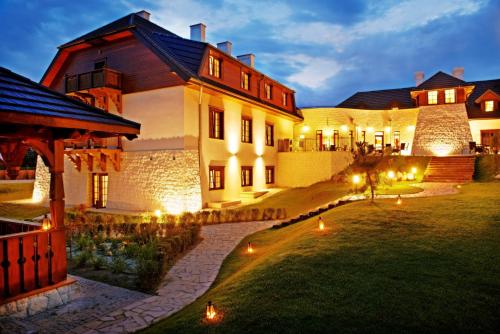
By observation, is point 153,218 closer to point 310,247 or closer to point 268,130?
point 310,247

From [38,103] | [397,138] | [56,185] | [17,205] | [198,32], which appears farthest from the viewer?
[397,138]

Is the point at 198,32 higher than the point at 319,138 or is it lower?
higher

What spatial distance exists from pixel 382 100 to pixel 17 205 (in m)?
31.4

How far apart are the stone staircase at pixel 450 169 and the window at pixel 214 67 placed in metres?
14.3

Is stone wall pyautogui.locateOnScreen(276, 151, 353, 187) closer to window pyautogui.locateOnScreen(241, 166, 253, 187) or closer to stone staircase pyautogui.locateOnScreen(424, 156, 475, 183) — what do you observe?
window pyautogui.locateOnScreen(241, 166, 253, 187)

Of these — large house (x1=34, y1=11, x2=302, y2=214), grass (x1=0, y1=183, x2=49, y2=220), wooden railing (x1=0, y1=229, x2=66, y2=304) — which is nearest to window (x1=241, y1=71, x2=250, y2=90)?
large house (x1=34, y1=11, x2=302, y2=214)

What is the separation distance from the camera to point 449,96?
28.5m

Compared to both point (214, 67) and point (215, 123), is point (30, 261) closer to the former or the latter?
point (215, 123)

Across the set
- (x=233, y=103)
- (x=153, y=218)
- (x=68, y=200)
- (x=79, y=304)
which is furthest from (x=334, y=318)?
(x=68, y=200)

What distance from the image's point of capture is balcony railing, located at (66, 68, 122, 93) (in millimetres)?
18266

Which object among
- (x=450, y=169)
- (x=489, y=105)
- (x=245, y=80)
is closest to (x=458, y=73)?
(x=489, y=105)

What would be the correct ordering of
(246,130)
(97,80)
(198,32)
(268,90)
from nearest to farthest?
(97,80) < (246,130) < (198,32) < (268,90)

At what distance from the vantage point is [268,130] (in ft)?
83.3

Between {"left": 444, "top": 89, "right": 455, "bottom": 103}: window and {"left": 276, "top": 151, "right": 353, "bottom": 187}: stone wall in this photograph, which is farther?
{"left": 444, "top": 89, "right": 455, "bottom": 103}: window
